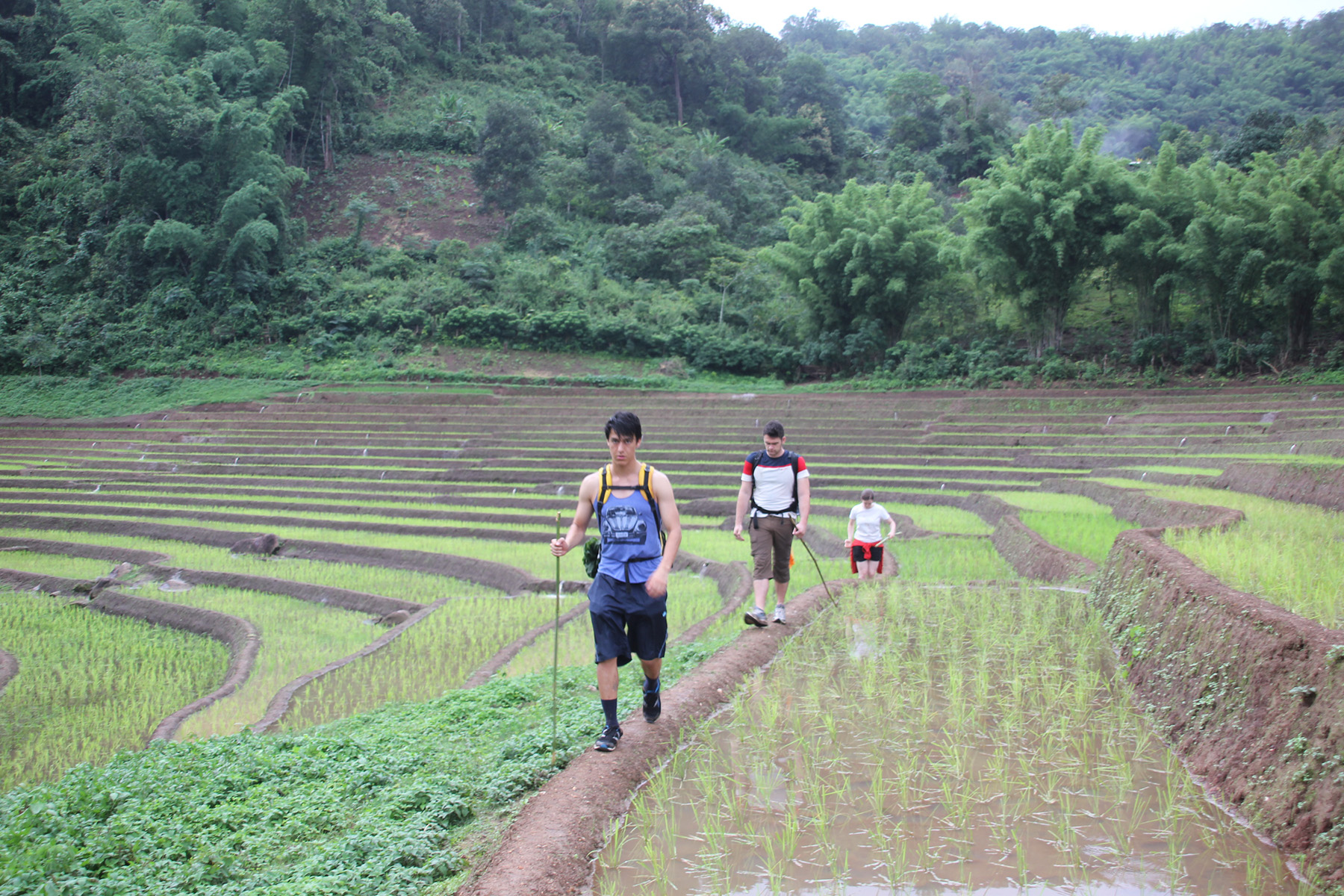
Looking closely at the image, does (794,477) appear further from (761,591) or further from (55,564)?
(55,564)

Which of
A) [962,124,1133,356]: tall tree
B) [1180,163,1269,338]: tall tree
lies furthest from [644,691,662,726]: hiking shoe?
[962,124,1133,356]: tall tree

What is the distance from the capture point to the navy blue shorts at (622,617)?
433cm

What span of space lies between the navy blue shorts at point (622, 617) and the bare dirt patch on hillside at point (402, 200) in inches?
1791

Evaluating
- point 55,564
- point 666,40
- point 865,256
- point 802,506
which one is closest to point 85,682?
point 802,506

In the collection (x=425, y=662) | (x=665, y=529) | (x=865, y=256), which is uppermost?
(x=865, y=256)

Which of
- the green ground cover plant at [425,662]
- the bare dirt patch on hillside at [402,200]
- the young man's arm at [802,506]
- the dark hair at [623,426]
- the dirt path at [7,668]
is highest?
the bare dirt patch on hillside at [402,200]

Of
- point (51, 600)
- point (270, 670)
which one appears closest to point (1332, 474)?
point (270, 670)

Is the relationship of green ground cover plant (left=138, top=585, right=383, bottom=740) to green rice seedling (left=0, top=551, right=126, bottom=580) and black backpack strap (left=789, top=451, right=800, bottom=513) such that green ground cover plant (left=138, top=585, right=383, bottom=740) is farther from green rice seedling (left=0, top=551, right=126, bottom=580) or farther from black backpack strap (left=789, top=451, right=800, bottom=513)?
black backpack strap (left=789, top=451, right=800, bottom=513)

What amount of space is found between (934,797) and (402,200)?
52005mm

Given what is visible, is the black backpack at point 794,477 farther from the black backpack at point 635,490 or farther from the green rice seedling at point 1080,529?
the green rice seedling at point 1080,529

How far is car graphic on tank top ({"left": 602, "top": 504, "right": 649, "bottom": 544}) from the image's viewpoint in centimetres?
434

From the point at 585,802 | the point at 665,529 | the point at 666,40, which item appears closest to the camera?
the point at 585,802

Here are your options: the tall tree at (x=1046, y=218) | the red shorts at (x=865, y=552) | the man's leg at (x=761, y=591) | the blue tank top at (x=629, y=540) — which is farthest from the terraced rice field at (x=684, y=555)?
the tall tree at (x=1046, y=218)

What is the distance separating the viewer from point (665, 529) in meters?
4.45
